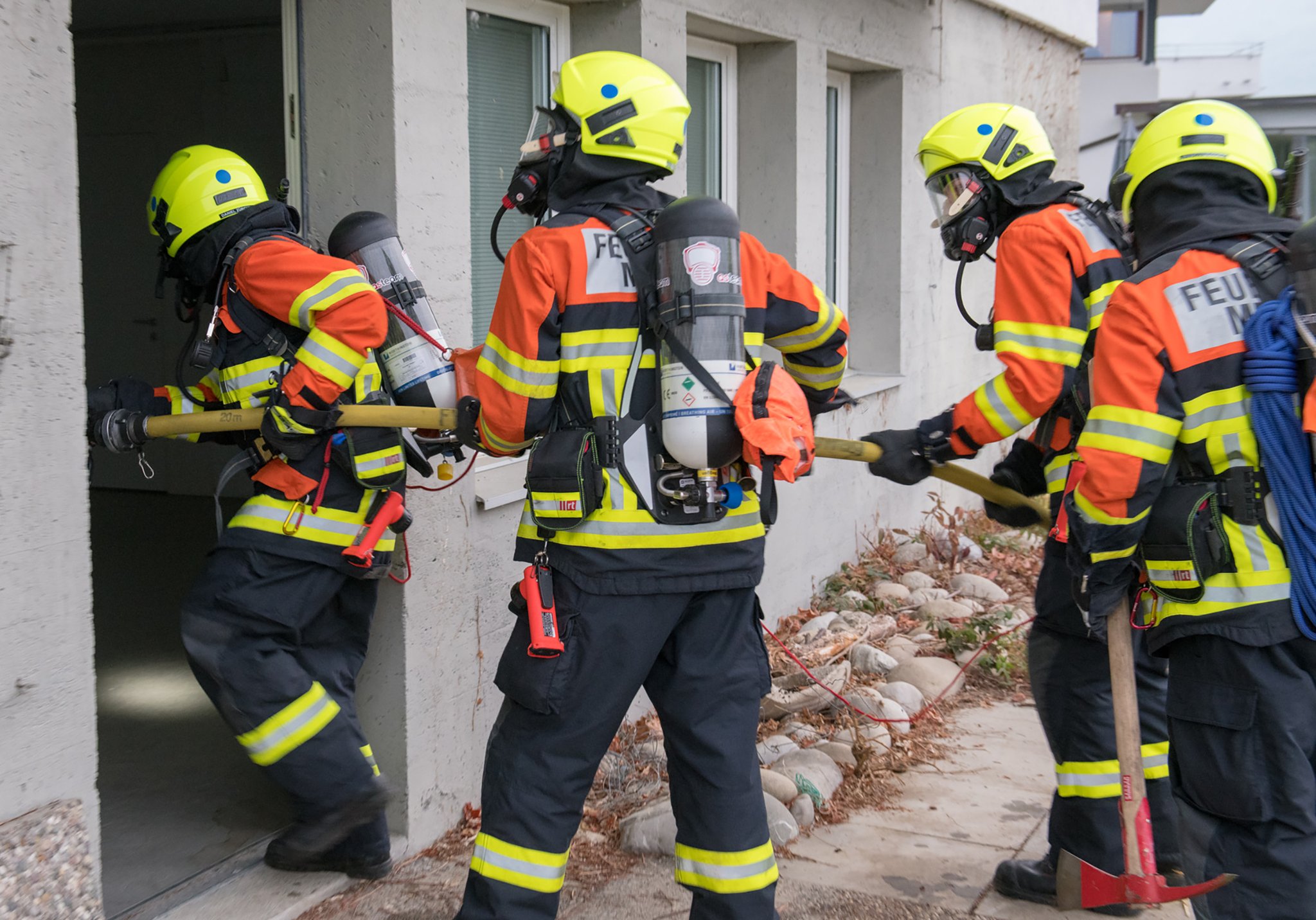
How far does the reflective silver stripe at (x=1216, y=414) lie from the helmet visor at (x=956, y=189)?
1331 millimetres

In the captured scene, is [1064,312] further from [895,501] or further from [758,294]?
[895,501]

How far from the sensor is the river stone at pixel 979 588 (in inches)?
282

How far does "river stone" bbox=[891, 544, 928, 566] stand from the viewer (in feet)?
25.3

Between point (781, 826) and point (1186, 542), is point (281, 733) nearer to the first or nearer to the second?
point (781, 826)

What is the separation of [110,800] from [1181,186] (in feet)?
12.3

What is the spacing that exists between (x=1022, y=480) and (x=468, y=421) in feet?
5.75

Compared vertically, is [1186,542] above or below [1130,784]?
above

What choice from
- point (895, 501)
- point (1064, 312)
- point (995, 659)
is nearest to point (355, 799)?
point (1064, 312)

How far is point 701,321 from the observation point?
8.98 ft

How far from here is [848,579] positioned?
7168 mm

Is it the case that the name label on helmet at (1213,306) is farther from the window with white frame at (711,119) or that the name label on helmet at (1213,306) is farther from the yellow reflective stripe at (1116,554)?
the window with white frame at (711,119)

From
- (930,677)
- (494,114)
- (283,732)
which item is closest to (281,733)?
(283,732)

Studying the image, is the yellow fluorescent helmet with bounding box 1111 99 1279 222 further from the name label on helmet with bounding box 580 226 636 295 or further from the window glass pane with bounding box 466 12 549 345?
the window glass pane with bounding box 466 12 549 345

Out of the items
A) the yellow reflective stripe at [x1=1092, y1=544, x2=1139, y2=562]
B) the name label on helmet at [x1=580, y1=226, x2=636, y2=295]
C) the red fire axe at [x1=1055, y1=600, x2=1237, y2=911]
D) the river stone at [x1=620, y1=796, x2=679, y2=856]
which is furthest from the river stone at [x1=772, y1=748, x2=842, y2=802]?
the name label on helmet at [x1=580, y1=226, x2=636, y2=295]
